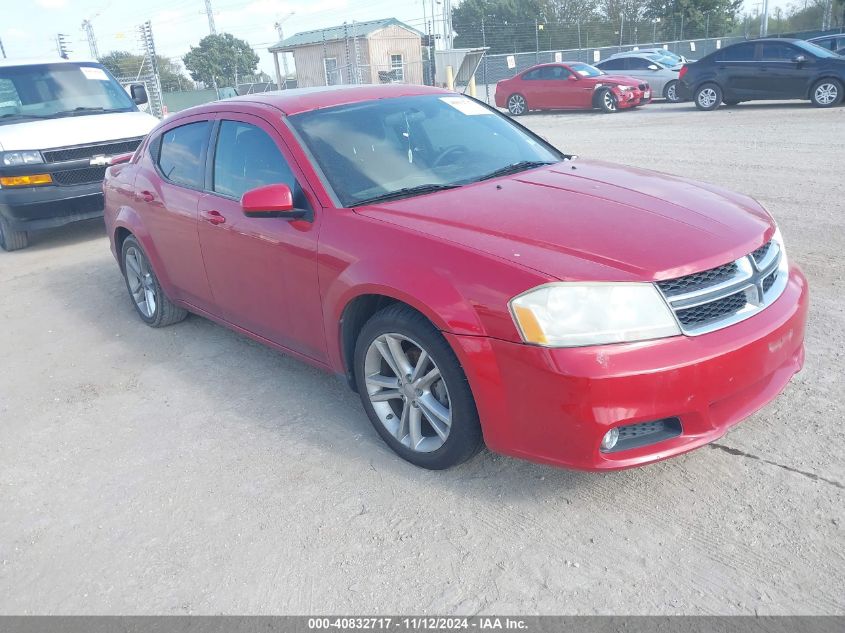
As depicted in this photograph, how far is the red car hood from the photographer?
2.72 meters

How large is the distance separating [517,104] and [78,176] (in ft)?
49.5

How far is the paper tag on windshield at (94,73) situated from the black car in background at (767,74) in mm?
13179

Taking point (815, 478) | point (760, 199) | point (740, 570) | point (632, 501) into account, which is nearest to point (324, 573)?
point (632, 501)

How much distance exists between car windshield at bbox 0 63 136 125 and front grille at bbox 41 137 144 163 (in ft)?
2.89

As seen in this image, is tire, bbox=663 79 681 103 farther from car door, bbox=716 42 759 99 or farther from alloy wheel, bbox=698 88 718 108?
car door, bbox=716 42 759 99

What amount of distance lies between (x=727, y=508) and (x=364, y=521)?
57.9 inches

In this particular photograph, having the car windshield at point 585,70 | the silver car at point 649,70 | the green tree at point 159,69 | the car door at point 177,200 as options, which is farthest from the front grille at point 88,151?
the green tree at point 159,69

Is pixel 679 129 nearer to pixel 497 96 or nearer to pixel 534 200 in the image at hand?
pixel 497 96

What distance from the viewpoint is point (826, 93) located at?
49.9ft

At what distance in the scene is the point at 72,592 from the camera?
2.74m

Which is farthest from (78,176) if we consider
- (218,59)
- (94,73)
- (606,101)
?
(218,59)

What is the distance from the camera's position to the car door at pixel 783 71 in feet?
50.5

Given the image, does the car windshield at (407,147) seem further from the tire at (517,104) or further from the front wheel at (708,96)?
the tire at (517,104)

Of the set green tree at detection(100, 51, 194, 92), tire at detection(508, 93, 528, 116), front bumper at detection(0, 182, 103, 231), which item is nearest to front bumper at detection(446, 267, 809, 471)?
front bumper at detection(0, 182, 103, 231)
